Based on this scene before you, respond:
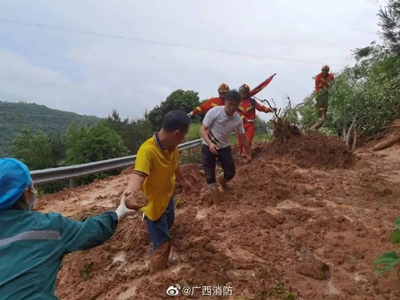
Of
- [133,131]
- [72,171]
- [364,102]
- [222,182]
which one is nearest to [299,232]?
[222,182]

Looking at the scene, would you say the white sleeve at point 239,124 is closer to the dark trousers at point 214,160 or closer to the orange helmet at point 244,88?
the dark trousers at point 214,160

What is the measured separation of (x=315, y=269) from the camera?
3.55 metres

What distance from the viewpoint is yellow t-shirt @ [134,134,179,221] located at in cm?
356

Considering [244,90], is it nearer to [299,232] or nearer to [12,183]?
[299,232]

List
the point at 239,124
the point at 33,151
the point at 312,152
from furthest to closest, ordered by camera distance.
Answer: the point at 33,151, the point at 312,152, the point at 239,124

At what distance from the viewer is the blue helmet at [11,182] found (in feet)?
6.63

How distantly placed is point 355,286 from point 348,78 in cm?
928

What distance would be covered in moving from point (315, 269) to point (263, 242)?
728 mm

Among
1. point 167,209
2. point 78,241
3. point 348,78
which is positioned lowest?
point 167,209

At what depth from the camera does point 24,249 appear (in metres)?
2.03

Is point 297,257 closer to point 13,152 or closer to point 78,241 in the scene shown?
point 78,241

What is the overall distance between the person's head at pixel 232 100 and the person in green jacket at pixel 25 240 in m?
3.65

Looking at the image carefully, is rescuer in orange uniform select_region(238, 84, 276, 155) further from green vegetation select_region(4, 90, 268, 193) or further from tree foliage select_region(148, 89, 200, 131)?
tree foliage select_region(148, 89, 200, 131)

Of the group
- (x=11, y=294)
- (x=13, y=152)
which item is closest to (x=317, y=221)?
(x=11, y=294)
